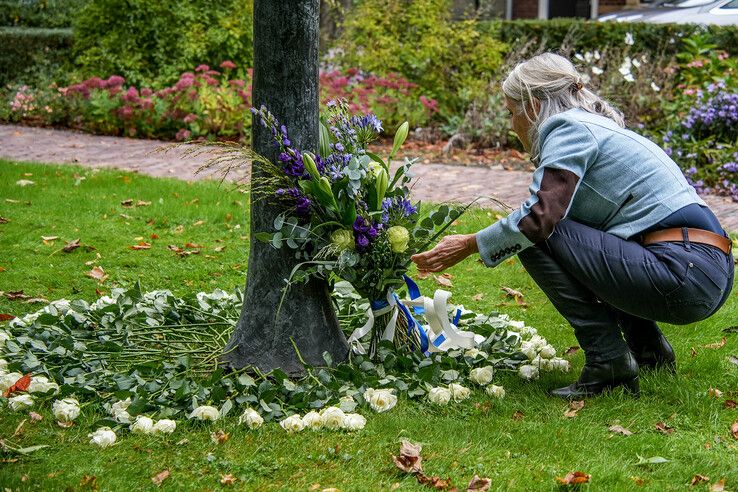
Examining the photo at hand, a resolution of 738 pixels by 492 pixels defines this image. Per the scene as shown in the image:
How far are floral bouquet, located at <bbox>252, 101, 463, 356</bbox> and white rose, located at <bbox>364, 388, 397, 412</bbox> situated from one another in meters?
0.44

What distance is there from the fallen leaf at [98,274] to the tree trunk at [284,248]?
176cm

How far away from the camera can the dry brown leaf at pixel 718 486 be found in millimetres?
2818

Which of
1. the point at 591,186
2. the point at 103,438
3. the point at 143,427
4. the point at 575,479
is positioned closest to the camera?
the point at 575,479

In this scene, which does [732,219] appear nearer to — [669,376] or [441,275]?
[441,275]

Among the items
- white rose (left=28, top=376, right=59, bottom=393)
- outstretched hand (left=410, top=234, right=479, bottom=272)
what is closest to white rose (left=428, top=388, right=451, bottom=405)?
outstretched hand (left=410, top=234, right=479, bottom=272)

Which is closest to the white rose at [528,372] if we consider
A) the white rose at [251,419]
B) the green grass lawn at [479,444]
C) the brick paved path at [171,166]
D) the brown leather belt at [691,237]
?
the green grass lawn at [479,444]

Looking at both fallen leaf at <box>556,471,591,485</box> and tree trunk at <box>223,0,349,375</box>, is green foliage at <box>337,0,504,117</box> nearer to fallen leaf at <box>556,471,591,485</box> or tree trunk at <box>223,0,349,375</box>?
tree trunk at <box>223,0,349,375</box>

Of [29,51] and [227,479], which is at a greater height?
[29,51]

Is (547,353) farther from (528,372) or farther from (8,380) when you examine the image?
(8,380)

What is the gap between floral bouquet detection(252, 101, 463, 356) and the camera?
11.4 feet

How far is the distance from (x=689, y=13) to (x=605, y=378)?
10.8 m

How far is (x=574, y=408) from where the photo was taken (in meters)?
3.47

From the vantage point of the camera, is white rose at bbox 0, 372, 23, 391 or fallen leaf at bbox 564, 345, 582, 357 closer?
white rose at bbox 0, 372, 23, 391

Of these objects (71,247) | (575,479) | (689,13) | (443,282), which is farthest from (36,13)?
(575,479)
